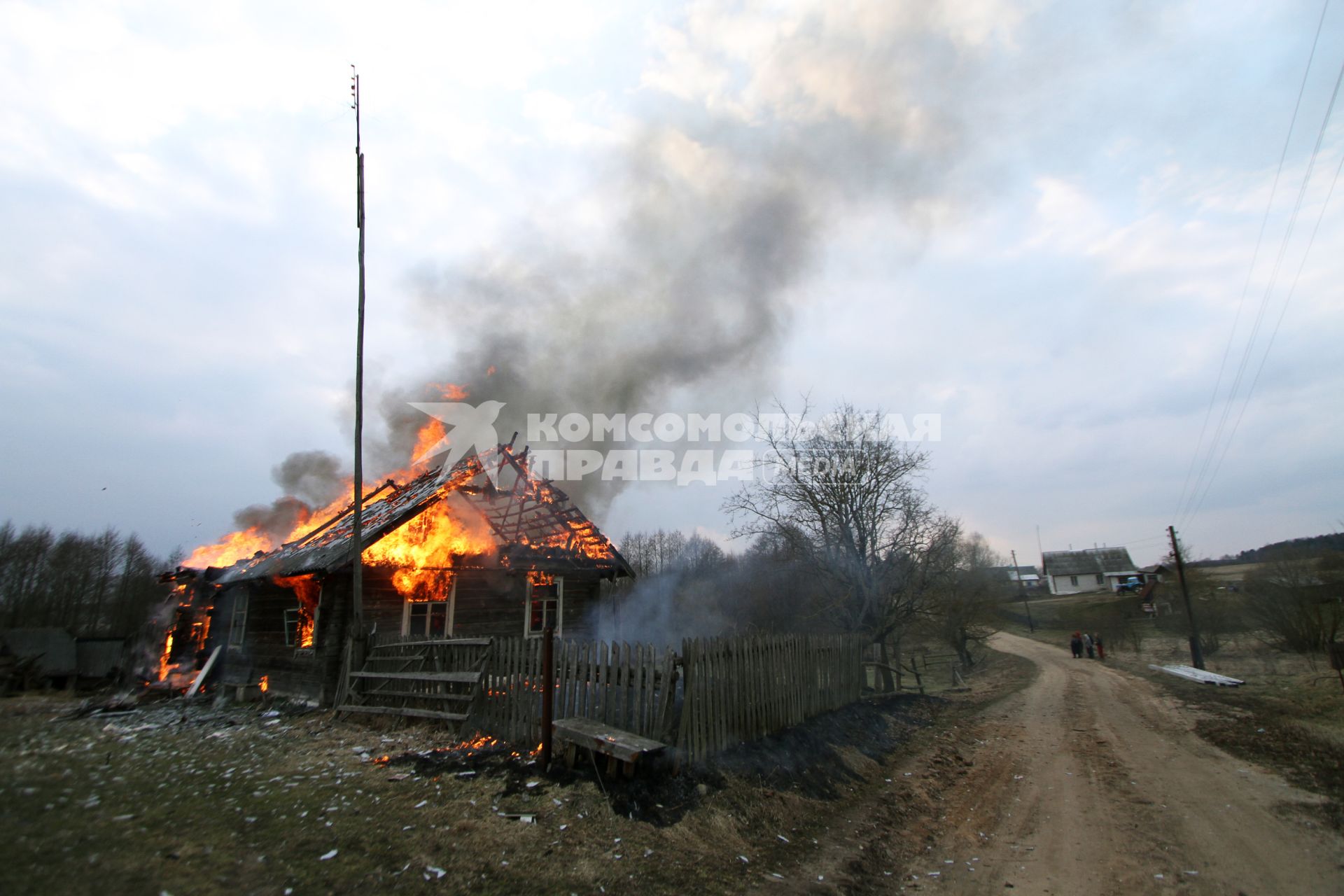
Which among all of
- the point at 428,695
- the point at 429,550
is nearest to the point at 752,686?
the point at 428,695

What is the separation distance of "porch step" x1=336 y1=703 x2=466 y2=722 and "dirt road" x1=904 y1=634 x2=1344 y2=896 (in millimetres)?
6717

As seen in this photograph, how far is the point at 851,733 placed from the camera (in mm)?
10602

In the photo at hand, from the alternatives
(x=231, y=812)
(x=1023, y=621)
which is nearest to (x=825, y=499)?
(x=231, y=812)

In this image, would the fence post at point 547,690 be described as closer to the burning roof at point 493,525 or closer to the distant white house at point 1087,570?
the burning roof at point 493,525

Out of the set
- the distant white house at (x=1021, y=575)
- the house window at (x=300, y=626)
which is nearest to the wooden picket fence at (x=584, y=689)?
the house window at (x=300, y=626)

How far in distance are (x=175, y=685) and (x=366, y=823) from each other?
16024mm

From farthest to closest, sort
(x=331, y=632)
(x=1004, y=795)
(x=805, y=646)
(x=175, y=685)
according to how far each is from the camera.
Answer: (x=175, y=685) → (x=331, y=632) → (x=805, y=646) → (x=1004, y=795)

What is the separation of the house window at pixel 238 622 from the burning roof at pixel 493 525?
642mm

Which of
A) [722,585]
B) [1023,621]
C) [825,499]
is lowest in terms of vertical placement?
[1023,621]

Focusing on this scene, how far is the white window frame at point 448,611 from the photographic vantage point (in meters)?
14.5

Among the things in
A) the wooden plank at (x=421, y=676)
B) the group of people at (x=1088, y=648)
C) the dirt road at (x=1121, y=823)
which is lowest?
the group of people at (x=1088, y=648)

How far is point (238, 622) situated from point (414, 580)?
7091 millimetres

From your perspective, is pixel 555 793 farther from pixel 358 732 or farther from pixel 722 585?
pixel 722 585

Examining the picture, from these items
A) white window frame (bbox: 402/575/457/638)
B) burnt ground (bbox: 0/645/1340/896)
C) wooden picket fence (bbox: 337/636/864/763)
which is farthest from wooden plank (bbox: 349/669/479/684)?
white window frame (bbox: 402/575/457/638)
